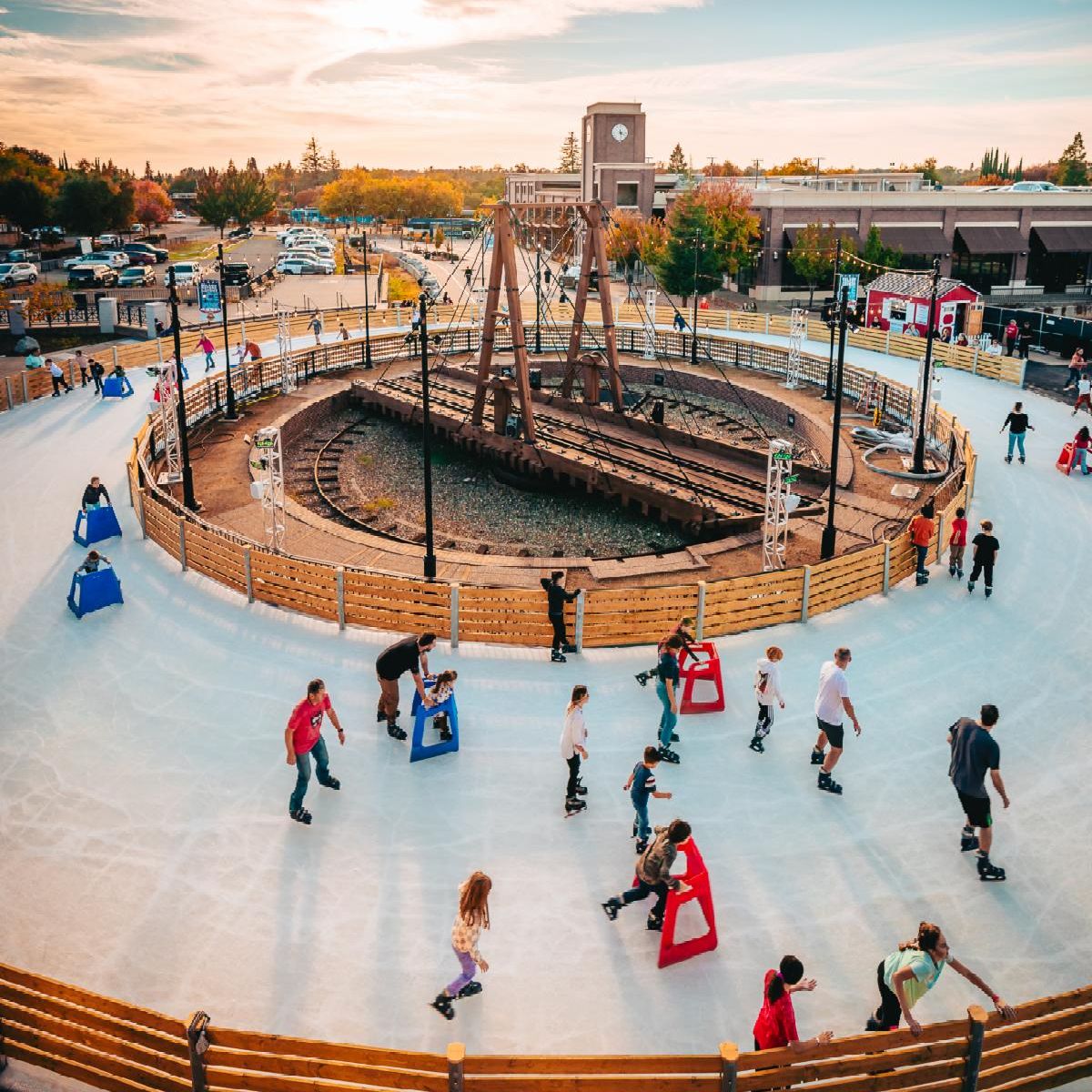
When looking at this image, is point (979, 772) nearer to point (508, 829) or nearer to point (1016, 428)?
point (508, 829)

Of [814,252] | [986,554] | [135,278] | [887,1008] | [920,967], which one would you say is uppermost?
[814,252]

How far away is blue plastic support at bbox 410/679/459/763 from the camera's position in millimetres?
12961

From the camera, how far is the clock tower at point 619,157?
84688 mm

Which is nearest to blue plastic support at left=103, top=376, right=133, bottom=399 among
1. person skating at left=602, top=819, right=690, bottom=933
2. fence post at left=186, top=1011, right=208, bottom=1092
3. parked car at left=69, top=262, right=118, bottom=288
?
person skating at left=602, top=819, right=690, bottom=933

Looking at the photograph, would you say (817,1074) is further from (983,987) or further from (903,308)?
(903,308)

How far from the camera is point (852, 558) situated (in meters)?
17.8

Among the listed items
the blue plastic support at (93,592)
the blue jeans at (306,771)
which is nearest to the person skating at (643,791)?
the blue jeans at (306,771)

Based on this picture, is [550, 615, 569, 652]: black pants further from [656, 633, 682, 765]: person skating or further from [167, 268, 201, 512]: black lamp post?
[167, 268, 201, 512]: black lamp post

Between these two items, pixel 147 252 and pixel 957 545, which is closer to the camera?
pixel 957 545

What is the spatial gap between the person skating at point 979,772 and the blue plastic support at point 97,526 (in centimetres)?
1698

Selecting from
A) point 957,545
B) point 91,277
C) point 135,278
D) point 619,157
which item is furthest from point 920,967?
point 619,157

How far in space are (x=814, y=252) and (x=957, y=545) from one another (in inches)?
1871

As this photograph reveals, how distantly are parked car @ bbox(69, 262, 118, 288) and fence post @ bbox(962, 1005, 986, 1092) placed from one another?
73762 millimetres

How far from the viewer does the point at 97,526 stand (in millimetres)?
21062
